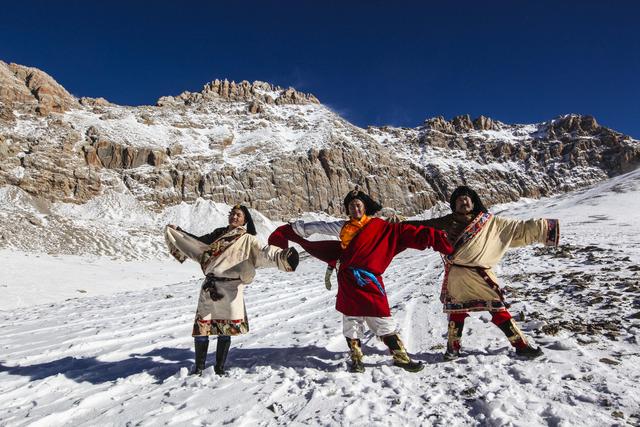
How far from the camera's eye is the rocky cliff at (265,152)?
6656 centimetres

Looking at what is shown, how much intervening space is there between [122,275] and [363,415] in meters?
23.3

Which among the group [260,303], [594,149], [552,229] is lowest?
[260,303]

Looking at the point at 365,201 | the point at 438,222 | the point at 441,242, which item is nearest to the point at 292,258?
the point at 365,201

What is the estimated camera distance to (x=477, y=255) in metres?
4.53

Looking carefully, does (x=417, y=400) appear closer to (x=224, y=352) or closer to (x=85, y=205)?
(x=224, y=352)

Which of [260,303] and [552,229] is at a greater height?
[552,229]

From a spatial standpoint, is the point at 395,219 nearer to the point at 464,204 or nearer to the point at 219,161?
the point at 464,204

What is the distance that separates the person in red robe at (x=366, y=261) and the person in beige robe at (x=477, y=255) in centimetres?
35

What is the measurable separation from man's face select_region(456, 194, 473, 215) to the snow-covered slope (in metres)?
1.75

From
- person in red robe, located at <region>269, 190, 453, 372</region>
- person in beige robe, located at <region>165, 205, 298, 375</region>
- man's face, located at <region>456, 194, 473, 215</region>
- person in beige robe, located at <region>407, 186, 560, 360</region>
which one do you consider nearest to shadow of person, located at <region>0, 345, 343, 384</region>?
person in beige robe, located at <region>165, 205, 298, 375</region>

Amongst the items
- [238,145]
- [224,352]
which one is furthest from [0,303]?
[238,145]

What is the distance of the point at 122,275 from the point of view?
2270 centimetres

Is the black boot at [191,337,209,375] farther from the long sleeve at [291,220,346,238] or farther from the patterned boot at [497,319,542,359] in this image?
the patterned boot at [497,319,542,359]

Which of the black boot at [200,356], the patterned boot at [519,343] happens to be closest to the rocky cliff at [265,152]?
the black boot at [200,356]
